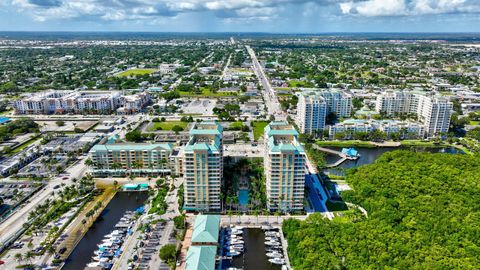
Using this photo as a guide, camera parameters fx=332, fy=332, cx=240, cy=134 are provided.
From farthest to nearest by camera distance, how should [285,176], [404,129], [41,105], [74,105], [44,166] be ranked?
[74,105], [41,105], [404,129], [44,166], [285,176]

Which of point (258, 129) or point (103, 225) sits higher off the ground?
point (258, 129)

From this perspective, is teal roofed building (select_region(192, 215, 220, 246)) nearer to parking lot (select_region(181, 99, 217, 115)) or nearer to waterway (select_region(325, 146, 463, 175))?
waterway (select_region(325, 146, 463, 175))

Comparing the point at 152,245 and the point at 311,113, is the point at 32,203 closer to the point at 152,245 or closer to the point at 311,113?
the point at 152,245

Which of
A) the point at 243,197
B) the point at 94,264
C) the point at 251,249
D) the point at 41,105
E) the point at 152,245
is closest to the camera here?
the point at 94,264

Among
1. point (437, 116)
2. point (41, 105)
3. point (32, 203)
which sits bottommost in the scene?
point (32, 203)

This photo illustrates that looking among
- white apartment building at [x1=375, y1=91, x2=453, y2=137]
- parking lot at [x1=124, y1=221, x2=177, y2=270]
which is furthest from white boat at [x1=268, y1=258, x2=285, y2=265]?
white apartment building at [x1=375, y1=91, x2=453, y2=137]

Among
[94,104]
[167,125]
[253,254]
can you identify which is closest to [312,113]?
[167,125]

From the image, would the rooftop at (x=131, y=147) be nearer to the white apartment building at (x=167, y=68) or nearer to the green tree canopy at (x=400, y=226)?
the green tree canopy at (x=400, y=226)
